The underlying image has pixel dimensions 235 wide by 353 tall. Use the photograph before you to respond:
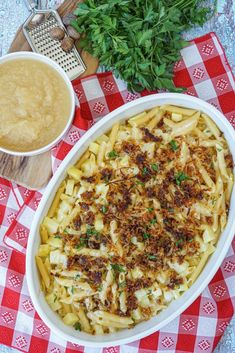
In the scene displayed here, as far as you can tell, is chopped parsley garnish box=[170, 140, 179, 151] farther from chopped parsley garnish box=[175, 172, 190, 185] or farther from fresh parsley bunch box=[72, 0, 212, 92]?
fresh parsley bunch box=[72, 0, 212, 92]

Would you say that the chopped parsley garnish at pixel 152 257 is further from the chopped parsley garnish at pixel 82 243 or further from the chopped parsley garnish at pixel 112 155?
the chopped parsley garnish at pixel 112 155

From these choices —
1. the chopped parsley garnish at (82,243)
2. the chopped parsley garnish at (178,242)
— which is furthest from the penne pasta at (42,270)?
the chopped parsley garnish at (178,242)

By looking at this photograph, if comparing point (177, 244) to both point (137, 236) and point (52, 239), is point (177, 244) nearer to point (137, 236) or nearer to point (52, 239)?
point (137, 236)

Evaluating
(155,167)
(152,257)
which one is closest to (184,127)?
(155,167)

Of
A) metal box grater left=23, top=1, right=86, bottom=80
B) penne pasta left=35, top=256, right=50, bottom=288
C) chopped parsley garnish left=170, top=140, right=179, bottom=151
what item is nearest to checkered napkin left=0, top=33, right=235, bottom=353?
metal box grater left=23, top=1, right=86, bottom=80

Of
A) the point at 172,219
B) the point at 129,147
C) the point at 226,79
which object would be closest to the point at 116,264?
the point at 172,219

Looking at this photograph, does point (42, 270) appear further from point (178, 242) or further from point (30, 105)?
point (30, 105)

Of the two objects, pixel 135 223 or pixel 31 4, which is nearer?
pixel 135 223
